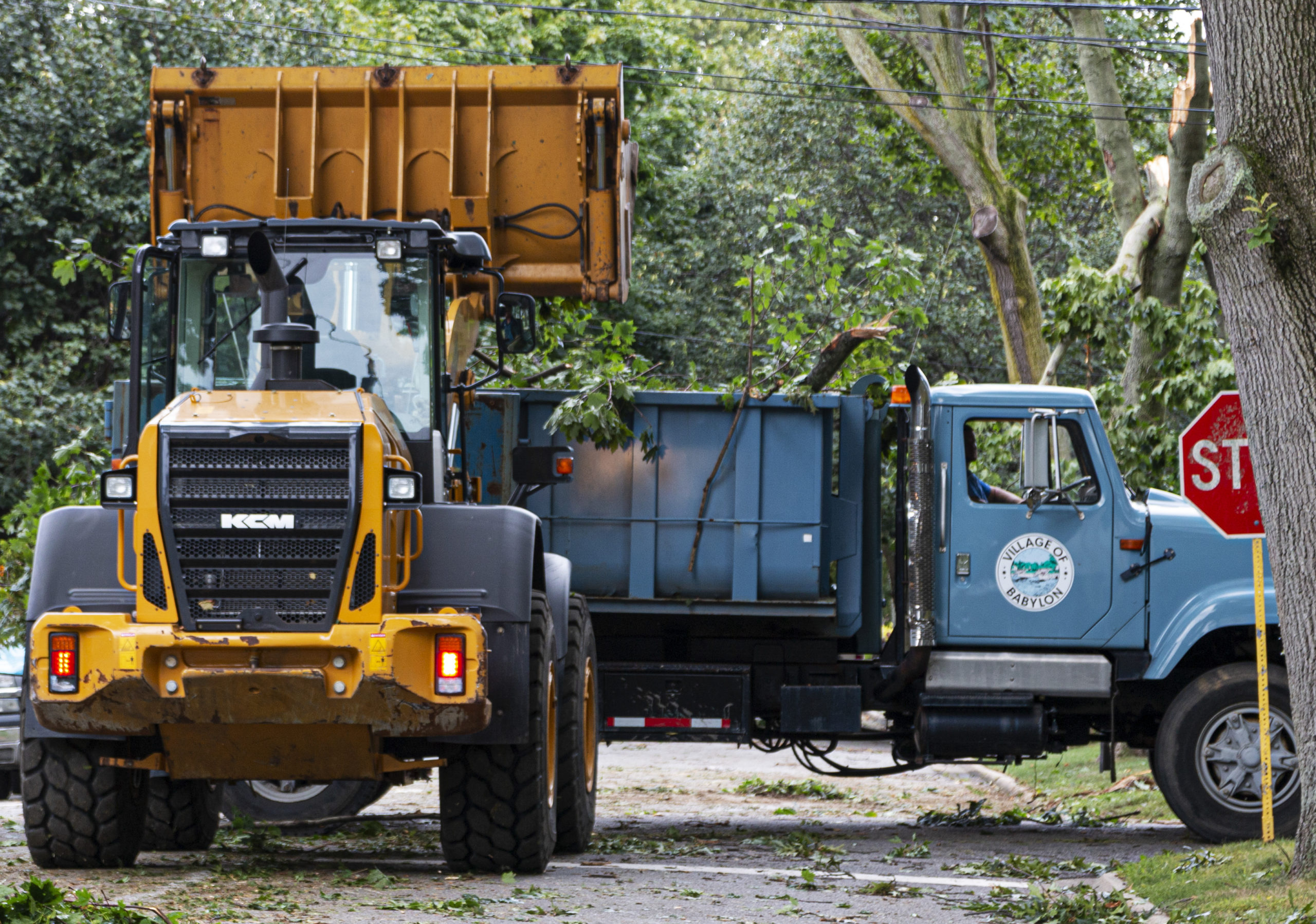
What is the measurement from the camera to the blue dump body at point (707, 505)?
34.7 feet

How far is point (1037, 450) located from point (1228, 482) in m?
1.42

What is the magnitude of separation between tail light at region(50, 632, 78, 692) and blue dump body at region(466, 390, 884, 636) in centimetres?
374

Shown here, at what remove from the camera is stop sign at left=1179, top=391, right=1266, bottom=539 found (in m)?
9.09

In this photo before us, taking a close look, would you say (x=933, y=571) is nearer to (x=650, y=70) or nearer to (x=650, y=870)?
(x=650, y=870)

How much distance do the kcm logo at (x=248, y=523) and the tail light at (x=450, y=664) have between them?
843 mm

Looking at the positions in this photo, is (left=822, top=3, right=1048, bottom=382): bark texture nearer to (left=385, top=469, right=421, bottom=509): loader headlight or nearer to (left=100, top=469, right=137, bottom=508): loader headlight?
(left=385, top=469, right=421, bottom=509): loader headlight

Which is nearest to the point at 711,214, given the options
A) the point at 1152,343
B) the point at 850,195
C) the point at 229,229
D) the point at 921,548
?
the point at 850,195

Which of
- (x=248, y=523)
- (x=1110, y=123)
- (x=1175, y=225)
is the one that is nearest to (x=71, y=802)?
(x=248, y=523)

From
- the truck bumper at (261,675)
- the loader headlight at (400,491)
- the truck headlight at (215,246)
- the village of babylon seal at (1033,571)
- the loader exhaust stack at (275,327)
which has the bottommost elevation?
the truck bumper at (261,675)

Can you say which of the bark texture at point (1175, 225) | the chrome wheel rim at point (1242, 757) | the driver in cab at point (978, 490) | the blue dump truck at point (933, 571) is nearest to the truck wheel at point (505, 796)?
the blue dump truck at point (933, 571)

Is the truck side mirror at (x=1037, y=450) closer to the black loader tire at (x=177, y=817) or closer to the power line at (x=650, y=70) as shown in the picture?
the black loader tire at (x=177, y=817)

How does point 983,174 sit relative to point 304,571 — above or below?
above

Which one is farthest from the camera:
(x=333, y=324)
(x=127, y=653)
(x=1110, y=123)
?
(x=1110, y=123)

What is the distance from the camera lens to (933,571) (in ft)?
34.7
